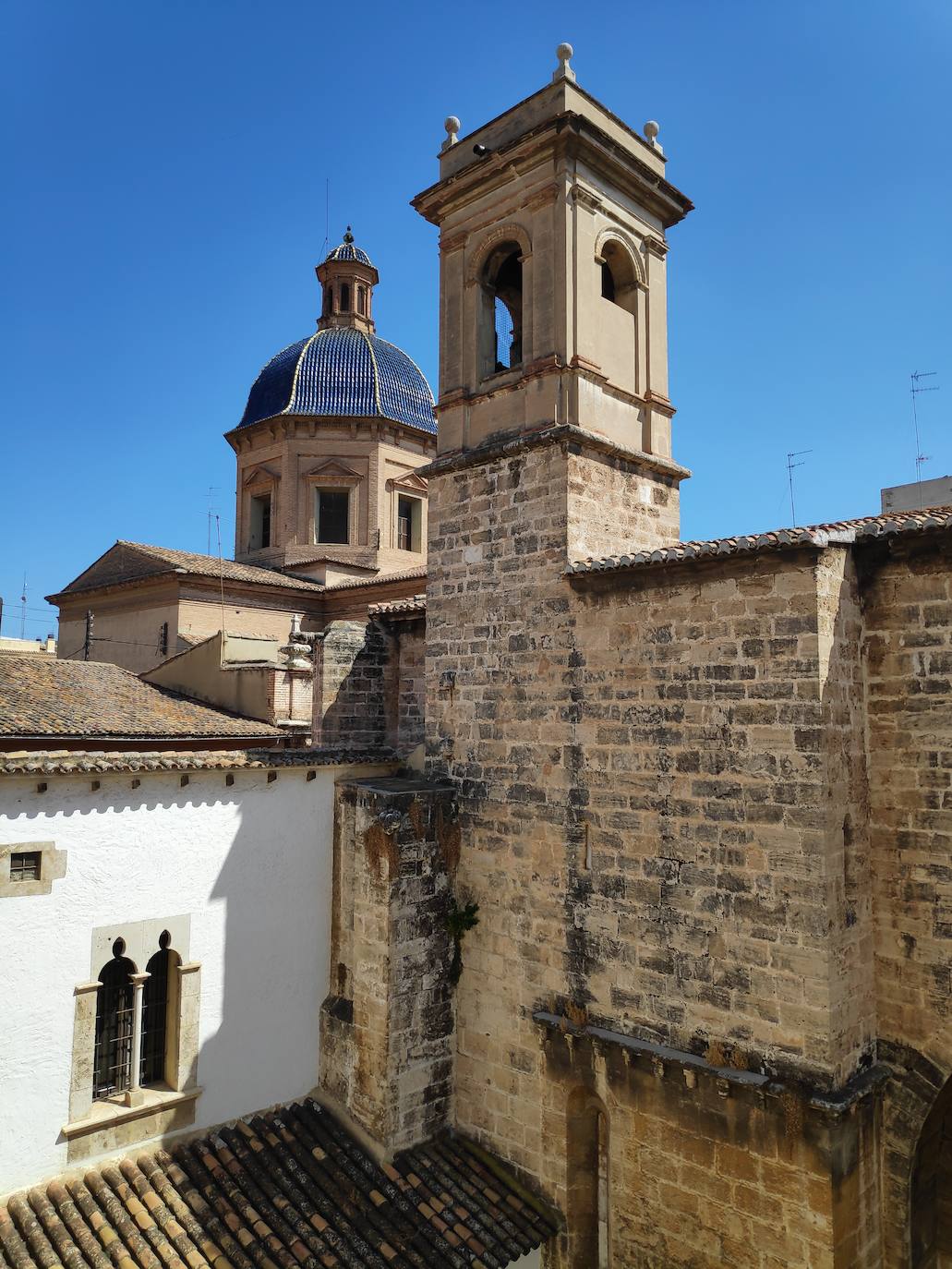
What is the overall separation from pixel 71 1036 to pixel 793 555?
6704mm

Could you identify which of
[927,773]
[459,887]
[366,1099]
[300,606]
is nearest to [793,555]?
[927,773]

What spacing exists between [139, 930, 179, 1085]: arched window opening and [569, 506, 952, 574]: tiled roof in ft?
17.1

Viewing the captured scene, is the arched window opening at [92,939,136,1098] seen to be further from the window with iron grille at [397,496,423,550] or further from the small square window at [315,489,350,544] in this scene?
the window with iron grille at [397,496,423,550]

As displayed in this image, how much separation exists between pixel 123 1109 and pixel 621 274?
9725 millimetres

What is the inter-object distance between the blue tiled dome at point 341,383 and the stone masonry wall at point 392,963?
1521 centimetres

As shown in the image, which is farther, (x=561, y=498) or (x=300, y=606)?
(x=300, y=606)

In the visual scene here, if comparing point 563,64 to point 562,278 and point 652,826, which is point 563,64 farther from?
point 652,826

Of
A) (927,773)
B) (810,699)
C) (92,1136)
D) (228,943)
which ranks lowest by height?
(92,1136)

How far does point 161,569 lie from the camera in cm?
1891

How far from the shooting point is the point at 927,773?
21.4 feet

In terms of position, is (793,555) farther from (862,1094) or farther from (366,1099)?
(366,1099)

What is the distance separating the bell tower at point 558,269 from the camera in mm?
9016

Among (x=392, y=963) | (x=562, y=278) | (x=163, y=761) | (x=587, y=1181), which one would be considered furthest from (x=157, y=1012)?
(x=562, y=278)

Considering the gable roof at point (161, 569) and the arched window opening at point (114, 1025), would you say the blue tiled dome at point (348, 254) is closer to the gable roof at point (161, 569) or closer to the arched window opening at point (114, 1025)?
the gable roof at point (161, 569)
